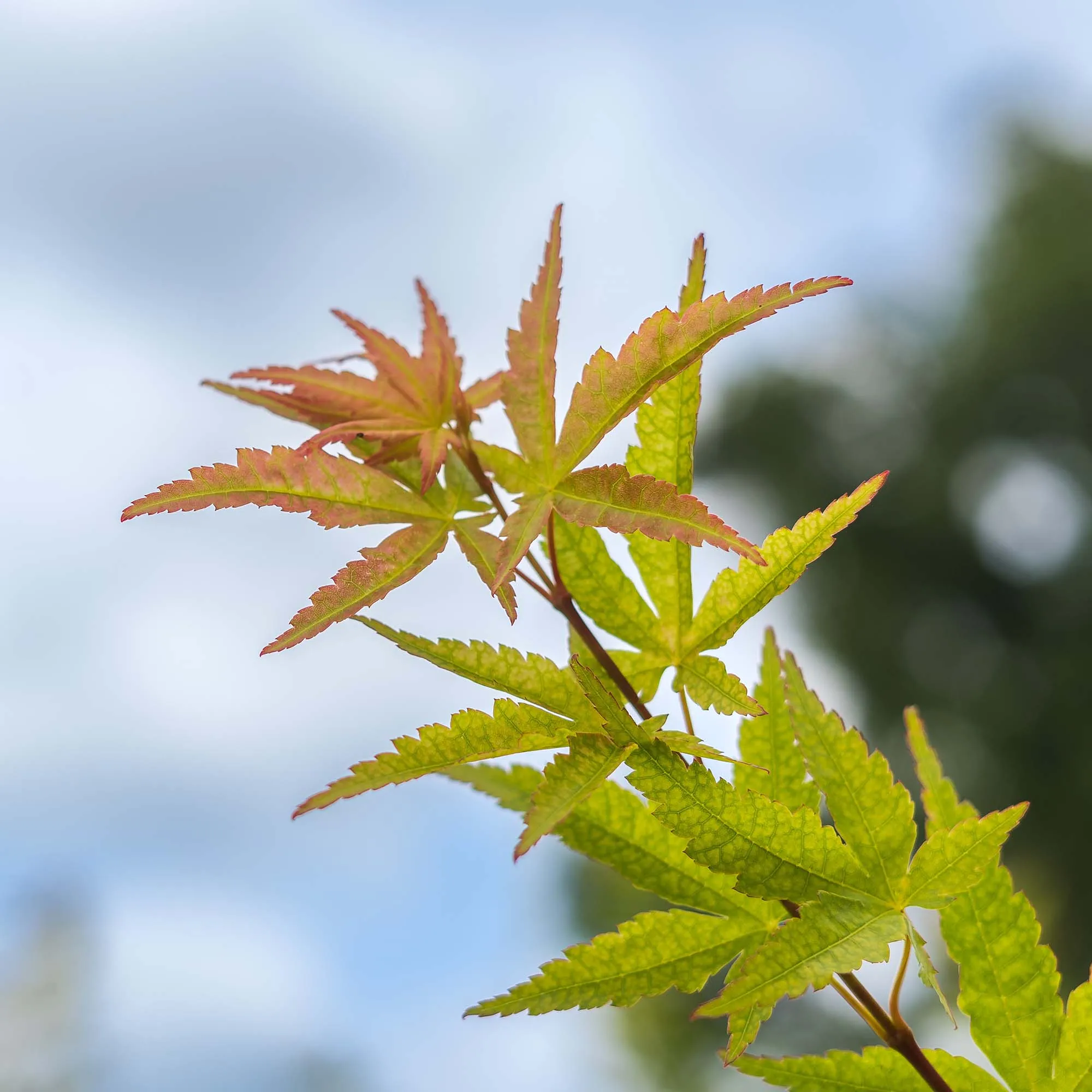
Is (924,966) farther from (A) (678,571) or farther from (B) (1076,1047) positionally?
(A) (678,571)

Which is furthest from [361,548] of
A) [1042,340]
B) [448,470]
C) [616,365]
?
[1042,340]

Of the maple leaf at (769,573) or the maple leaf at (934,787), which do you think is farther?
the maple leaf at (934,787)

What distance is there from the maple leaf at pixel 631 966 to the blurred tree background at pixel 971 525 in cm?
1381

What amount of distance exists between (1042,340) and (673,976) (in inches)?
752

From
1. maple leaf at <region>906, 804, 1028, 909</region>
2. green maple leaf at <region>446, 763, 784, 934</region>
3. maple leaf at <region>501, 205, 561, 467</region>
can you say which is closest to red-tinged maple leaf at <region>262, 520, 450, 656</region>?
maple leaf at <region>501, 205, 561, 467</region>

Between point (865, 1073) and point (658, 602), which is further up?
point (658, 602)

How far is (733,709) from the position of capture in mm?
787

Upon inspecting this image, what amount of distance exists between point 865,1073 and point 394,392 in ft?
2.27

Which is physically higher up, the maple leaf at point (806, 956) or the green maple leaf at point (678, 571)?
the green maple leaf at point (678, 571)

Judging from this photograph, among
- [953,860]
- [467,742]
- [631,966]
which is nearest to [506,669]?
[467,742]

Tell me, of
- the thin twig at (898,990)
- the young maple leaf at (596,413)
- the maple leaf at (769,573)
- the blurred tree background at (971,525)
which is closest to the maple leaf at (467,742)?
the young maple leaf at (596,413)

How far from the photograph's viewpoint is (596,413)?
2.65 ft

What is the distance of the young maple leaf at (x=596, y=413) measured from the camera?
0.73m

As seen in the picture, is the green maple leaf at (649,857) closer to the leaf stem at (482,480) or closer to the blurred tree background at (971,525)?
the leaf stem at (482,480)
